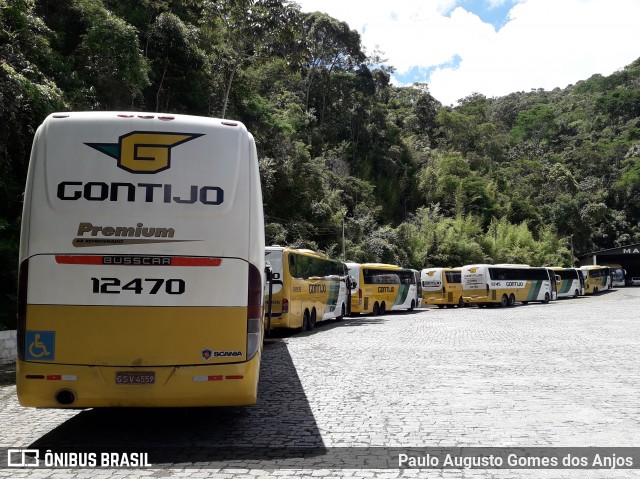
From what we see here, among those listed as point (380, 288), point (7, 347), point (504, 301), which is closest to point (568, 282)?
point (504, 301)

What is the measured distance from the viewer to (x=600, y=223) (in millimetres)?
79375

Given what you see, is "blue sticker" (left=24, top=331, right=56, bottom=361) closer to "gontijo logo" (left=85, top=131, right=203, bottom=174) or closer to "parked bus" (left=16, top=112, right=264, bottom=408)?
"parked bus" (left=16, top=112, right=264, bottom=408)

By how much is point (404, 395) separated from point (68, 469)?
184 inches

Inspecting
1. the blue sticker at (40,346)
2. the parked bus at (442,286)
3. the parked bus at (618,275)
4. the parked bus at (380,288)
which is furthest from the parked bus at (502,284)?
the parked bus at (618,275)

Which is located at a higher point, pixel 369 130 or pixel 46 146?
pixel 369 130

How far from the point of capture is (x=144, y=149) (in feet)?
21.0

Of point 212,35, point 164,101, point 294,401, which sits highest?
point 212,35

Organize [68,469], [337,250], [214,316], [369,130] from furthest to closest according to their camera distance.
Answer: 1. [369,130]
2. [337,250]
3. [214,316]
4. [68,469]

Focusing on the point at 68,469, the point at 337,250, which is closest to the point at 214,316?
the point at 68,469

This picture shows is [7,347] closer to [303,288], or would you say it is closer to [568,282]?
[303,288]

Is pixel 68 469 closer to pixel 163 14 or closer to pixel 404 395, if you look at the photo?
pixel 404 395

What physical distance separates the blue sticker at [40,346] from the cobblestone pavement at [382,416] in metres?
0.97

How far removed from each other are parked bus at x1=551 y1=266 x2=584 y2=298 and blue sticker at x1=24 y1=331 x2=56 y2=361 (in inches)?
1938

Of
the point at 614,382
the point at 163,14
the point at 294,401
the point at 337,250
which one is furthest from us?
the point at 337,250
